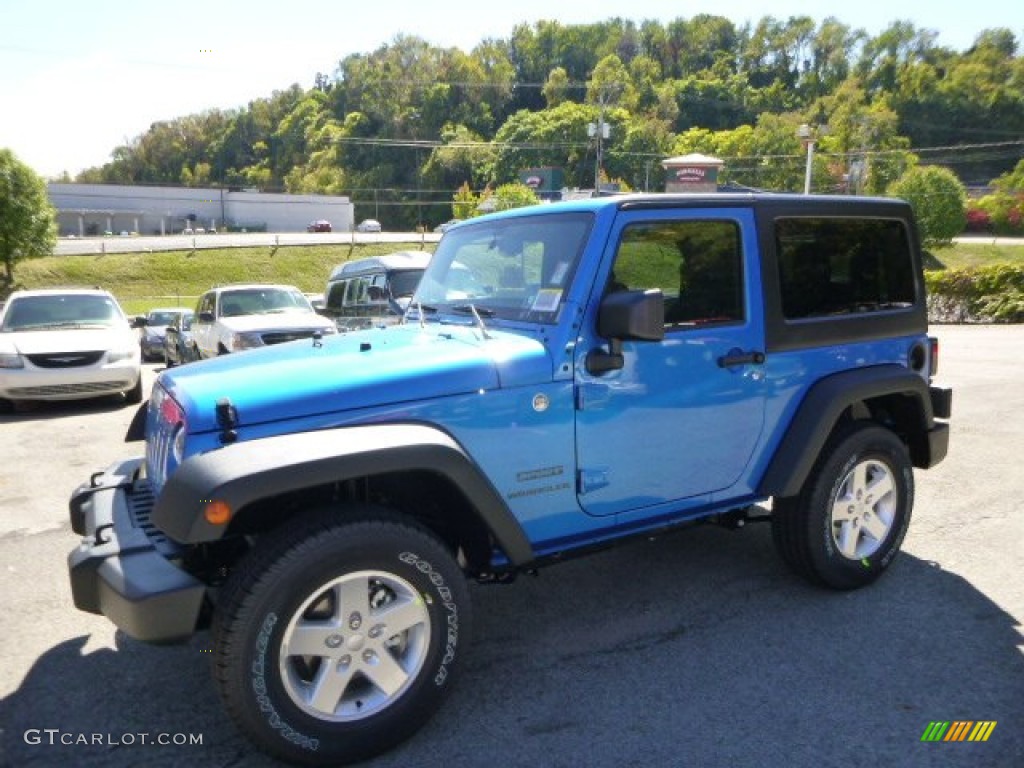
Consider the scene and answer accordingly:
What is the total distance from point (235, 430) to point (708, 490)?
216cm

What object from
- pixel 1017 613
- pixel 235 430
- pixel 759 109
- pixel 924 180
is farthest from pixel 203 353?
pixel 759 109

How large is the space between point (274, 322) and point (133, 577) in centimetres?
973

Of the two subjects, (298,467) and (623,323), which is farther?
(623,323)

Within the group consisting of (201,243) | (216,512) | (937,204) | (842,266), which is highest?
(937,204)

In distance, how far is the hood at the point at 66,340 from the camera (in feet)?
30.8

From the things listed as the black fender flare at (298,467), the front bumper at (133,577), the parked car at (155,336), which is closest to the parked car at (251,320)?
the parked car at (155,336)

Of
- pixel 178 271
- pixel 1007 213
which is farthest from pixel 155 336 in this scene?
pixel 1007 213

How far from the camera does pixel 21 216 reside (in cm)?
3725

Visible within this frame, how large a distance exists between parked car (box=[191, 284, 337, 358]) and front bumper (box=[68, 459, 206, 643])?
8.14 m

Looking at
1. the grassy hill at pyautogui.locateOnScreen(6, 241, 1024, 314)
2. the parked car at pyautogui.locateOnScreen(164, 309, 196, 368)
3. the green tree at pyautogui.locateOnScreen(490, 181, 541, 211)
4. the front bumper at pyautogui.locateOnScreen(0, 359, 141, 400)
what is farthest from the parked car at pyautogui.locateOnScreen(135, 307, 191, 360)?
the green tree at pyautogui.locateOnScreen(490, 181, 541, 211)

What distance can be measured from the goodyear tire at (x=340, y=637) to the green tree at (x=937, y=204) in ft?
196

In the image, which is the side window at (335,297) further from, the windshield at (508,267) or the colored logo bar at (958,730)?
the colored logo bar at (958,730)

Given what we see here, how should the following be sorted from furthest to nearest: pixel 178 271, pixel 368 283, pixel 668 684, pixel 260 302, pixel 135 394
Result: pixel 178 271 < pixel 260 302 < pixel 368 283 < pixel 135 394 < pixel 668 684

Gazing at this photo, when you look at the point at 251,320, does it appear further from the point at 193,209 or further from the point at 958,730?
the point at 193,209
